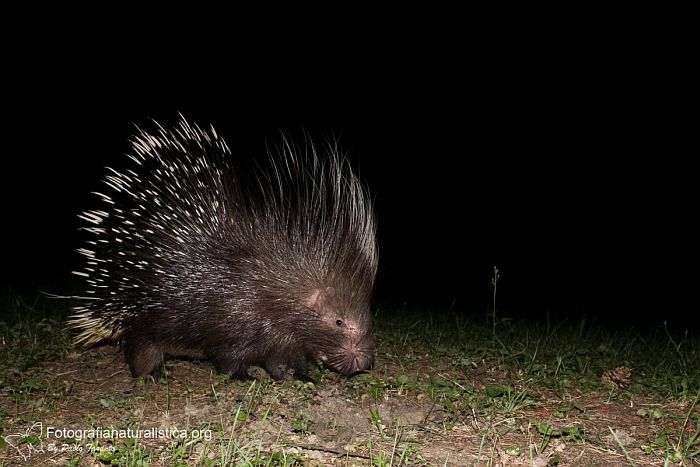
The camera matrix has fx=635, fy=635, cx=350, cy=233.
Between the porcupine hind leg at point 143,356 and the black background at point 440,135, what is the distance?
8073 mm

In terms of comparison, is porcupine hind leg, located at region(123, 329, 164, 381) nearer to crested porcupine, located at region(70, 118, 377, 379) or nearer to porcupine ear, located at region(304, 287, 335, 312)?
crested porcupine, located at region(70, 118, 377, 379)

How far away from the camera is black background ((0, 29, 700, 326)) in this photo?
43.1 ft

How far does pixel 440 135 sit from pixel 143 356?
44.5 ft

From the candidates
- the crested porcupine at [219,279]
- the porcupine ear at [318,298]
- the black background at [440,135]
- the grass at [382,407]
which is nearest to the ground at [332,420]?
the grass at [382,407]

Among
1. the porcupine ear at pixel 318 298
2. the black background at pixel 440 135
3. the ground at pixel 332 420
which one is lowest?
the ground at pixel 332 420

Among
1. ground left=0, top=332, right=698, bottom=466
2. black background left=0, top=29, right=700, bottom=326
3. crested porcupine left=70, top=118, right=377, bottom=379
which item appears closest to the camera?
ground left=0, top=332, right=698, bottom=466

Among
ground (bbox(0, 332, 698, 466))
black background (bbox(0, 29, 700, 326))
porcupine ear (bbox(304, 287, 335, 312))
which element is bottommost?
ground (bbox(0, 332, 698, 466))

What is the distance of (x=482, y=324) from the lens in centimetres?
505

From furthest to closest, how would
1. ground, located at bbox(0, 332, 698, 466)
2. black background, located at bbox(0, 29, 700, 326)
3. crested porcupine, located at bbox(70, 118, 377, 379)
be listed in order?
black background, located at bbox(0, 29, 700, 326), crested porcupine, located at bbox(70, 118, 377, 379), ground, located at bbox(0, 332, 698, 466)

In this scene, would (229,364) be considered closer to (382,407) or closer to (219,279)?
(219,279)

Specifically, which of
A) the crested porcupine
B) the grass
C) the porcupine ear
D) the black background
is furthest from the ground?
the black background

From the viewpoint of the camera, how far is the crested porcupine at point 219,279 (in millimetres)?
3393

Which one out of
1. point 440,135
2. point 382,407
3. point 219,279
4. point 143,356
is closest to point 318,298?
point 219,279

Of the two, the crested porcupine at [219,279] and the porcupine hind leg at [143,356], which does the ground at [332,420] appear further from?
the crested porcupine at [219,279]
